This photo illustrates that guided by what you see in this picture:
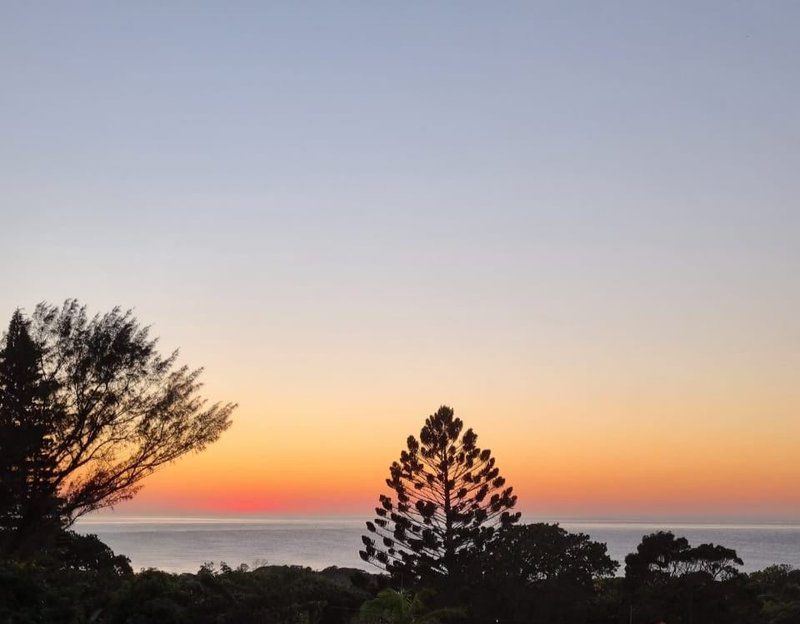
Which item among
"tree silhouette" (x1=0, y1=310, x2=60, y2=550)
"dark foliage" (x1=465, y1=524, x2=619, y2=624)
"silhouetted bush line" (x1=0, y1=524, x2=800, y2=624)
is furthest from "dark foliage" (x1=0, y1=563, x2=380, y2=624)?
"dark foliage" (x1=465, y1=524, x2=619, y2=624)

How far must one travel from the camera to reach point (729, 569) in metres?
34.1

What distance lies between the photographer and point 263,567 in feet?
98.0

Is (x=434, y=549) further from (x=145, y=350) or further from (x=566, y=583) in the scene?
(x=145, y=350)

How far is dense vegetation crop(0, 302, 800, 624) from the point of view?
754 inches

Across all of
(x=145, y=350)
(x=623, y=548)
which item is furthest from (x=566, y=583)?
(x=623, y=548)

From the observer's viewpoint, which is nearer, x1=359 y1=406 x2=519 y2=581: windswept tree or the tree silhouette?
the tree silhouette

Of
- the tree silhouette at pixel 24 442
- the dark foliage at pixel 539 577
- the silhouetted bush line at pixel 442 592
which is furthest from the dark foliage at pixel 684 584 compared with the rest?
the tree silhouette at pixel 24 442

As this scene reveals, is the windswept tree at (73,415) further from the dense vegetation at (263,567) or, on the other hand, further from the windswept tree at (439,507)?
the windswept tree at (439,507)

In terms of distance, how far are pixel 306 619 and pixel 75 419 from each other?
32.6 ft

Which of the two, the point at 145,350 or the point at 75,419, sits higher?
the point at 145,350

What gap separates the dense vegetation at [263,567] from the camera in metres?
19.1

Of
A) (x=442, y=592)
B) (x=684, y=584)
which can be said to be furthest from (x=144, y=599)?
(x=684, y=584)

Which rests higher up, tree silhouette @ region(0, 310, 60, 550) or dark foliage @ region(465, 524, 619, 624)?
tree silhouette @ region(0, 310, 60, 550)

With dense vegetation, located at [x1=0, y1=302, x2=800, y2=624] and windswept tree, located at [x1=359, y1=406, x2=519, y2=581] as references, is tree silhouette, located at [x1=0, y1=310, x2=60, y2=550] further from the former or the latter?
windswept tree, located at [x1=359, y1=406, x2=519, y2=581]
